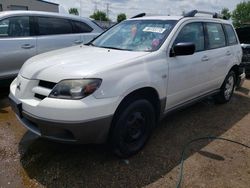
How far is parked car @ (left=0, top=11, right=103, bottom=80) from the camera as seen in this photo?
5070mm

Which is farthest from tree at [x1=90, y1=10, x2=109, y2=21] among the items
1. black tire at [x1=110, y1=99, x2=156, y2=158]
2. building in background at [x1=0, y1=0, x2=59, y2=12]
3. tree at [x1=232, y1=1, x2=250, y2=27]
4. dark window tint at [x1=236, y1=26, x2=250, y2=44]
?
black tire at [x1=110, y1=99, x2=156, y2=158]

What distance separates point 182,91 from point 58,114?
77.5 inches

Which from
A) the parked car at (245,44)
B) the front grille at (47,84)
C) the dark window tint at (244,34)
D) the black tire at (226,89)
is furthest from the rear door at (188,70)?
the dark window tint at (244,34)

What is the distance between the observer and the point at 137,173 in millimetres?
2977

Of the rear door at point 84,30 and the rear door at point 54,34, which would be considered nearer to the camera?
the rear door at point 54,34

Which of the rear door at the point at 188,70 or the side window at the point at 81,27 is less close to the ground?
the side window at the point at 81,27

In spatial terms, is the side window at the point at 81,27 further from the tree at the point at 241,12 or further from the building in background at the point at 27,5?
the tree at the point at 241,12

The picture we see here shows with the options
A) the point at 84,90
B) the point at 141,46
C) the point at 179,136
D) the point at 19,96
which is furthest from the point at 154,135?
the point at 19,96

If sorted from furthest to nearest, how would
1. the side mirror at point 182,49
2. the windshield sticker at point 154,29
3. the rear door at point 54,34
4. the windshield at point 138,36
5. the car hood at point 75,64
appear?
the rear door at point 54,34 < the windshield sticker at point 154,29 < the windshield at point 138,36 < the side mirror at point 182,49 < the car hood at point 75,64

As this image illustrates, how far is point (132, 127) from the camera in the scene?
10.4 feet

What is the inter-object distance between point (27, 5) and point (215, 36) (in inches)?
1000

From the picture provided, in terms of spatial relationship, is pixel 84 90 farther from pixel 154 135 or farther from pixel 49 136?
pixel 154 135

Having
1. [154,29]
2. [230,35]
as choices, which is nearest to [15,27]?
[154,29]

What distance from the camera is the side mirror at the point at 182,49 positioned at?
3.40 meters
